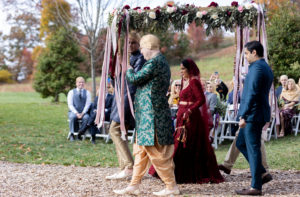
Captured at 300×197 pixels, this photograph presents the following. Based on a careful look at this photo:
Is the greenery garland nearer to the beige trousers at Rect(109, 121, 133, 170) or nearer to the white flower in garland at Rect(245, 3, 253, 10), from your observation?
the white flower in garland at Rect(245, 3, 253, 10)

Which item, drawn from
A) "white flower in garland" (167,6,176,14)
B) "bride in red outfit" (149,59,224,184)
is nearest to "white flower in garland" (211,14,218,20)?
"white flower in garland" (167,6,176,14)

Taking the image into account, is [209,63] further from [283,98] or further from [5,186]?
[5,186]

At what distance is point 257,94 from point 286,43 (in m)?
12.1

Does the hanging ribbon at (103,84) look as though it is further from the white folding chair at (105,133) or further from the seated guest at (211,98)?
the white folding chair at (105,133)

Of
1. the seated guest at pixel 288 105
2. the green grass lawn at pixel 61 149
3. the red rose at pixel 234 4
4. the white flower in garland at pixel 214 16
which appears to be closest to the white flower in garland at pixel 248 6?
the red rose at pixel 234 4

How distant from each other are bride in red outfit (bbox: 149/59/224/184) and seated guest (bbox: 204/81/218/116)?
3691 millimetres

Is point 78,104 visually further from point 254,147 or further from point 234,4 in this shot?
point 254,147

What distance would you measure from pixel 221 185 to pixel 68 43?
784 inches

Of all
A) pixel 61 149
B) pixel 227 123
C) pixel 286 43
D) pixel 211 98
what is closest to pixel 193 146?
pixel 211 98

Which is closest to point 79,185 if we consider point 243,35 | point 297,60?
point 243,35

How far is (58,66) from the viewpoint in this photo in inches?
961

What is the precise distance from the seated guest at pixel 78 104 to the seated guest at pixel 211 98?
3.43 metres

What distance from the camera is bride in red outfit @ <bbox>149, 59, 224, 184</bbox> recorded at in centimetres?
628

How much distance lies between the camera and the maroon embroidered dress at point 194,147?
6273 millimetres
